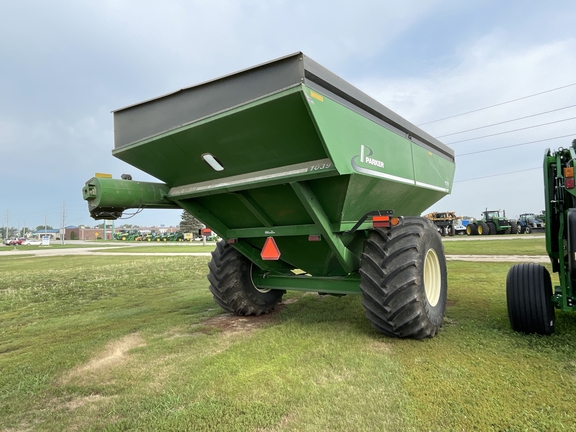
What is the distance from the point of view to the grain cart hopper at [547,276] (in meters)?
3.50

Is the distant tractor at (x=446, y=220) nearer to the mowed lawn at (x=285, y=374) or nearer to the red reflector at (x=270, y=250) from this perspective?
the mowed lawn at (x=285, y=374)

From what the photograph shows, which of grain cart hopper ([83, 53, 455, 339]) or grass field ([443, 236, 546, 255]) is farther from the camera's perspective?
grass field ([443, 236, 546, 255])

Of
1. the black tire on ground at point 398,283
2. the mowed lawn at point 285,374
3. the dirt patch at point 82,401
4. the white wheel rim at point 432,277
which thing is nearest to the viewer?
the mowed lawn at point 285,374

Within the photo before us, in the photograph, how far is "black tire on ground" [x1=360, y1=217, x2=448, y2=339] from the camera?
346 centimetres

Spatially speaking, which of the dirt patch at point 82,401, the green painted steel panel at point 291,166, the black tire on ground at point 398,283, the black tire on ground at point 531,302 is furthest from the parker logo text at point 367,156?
the dirt patch at point 82,401

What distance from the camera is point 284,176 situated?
137 inches

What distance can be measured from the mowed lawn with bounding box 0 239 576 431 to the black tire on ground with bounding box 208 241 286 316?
0.65ft

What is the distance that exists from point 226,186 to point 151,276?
301 inches

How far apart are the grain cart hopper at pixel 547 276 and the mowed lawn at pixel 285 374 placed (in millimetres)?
201

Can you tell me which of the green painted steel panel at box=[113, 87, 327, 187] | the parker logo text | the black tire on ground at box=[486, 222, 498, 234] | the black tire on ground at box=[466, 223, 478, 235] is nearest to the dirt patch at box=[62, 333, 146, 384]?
the green painted steel panel at box=[113, 87, 327, 187]

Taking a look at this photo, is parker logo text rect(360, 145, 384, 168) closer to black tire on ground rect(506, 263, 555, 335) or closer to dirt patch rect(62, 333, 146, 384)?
black tire on ground rect(506, 263, 555, 335)

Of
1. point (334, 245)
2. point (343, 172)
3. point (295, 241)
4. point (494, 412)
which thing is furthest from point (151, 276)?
point (494, 412)

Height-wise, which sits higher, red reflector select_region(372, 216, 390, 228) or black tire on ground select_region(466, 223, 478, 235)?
red reflector select_region(372, 216, 390, 228)

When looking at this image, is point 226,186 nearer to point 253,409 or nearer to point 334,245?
point 334,245
